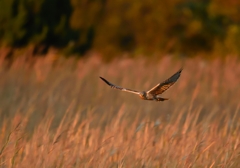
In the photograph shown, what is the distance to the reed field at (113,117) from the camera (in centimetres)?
392

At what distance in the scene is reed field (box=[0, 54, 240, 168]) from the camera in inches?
154

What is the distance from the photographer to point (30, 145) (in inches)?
167

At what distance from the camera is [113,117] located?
583cm

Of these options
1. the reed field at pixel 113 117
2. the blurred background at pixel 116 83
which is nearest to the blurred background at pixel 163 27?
the blurred background at pixel 116 83

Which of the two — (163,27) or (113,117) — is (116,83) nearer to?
(113,117)

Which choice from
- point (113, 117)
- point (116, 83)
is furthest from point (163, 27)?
point (113, 117)

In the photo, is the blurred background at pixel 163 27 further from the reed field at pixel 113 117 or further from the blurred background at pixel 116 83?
the reed field at pixel 113 117

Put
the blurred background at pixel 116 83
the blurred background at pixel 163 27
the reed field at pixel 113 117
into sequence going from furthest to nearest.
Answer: the blurred background at pixel 163 27 → the blurred background at pixel 116 83 → the reed field at pixel 113 117

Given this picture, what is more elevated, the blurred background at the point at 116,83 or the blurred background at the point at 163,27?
the blurred background at the point at 163,27

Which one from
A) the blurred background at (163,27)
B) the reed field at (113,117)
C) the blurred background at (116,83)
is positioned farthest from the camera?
the blurred background at (163,27)

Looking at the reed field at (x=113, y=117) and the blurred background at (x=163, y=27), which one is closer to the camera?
the reed field at (x=113, y=117)

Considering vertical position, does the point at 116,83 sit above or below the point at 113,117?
above

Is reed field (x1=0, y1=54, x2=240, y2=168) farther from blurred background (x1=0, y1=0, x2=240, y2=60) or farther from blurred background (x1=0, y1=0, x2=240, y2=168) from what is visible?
blurred background (x1=0, y1=0, x2=240, y2=60)

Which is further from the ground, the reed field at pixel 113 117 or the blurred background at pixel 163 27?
the blurred background at pixel 163 27
